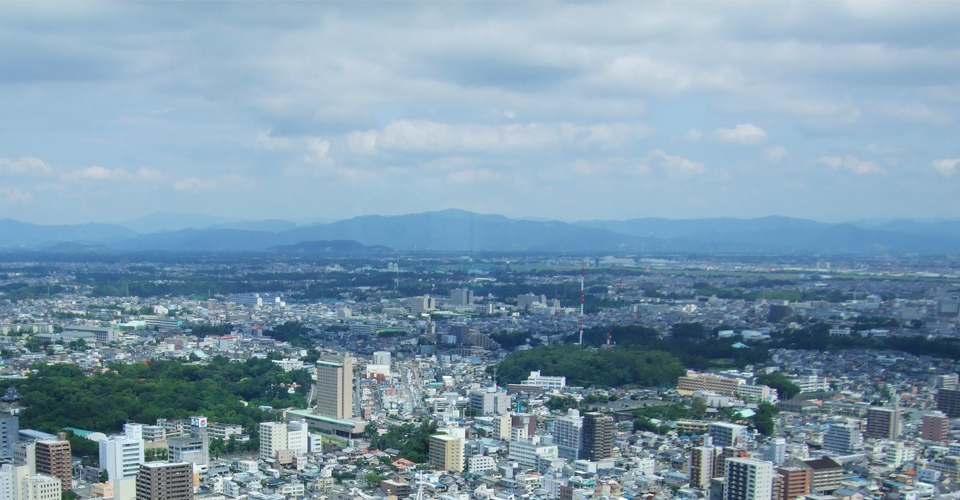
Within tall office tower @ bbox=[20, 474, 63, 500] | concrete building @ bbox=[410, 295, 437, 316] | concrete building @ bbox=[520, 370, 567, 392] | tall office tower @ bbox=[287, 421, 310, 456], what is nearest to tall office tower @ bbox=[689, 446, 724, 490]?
tall office tower @ bbox=[287, 421, 310, 456]

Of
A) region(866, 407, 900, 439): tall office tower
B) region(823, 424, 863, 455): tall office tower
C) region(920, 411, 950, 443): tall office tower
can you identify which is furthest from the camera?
region(866, 407, 900, 439): tall office tower

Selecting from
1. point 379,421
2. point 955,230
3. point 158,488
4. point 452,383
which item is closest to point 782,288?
point 955,230

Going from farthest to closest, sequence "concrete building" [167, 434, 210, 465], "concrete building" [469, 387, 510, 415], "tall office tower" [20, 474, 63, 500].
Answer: "concrete building" [469, 387, 510, 415] → "concrete building" [167, 434, 210, 465] → "tall office tower" [20, 474, 63, 500]

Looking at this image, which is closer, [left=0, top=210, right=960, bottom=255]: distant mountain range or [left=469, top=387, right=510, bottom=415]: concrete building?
[left=469, top=387, right=510, bottom=415]: concrete building

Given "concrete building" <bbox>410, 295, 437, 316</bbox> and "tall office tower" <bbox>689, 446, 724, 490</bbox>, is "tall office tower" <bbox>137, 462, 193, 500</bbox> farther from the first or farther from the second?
"concrete building" <bbox>410, 295, 437, 316</bbox>

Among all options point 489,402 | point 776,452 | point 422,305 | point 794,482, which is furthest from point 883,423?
point 422,305

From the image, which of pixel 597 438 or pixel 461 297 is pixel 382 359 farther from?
pixel 461 297

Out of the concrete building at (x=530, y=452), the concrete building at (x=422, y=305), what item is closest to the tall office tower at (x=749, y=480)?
the concrete building at (x=530, y=452)

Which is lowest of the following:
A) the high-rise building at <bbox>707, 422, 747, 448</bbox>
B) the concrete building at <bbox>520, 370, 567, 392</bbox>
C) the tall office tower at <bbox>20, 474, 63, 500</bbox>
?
the concrete building at <bbox>520, 370, 567, 392</bbox>

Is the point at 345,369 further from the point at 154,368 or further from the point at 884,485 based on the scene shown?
the point at 884,485
